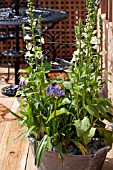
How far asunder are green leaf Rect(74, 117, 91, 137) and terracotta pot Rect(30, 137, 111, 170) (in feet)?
0.48

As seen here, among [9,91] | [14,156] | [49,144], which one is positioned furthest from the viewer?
[9,91]

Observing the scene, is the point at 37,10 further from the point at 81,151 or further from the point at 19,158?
the point at 81,151

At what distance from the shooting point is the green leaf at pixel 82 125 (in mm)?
2402

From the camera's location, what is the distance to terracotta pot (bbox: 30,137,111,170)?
246 centimetres

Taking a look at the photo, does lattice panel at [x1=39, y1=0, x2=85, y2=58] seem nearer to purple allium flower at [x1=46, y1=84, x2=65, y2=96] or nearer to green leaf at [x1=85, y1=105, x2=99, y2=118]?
purple allium flower at [x1=46, y1=84, x2=65, y2=96]

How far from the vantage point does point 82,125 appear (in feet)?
7.94

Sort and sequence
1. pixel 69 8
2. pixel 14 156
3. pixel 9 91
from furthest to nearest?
pixel 69 8
pixel 9 91
pixel 14 156

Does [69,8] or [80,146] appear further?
[69,8]

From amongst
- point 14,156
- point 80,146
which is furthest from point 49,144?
point 14,156

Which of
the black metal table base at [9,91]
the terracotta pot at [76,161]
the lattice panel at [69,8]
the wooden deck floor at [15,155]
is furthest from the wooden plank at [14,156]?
the lattice panel at [69,8]

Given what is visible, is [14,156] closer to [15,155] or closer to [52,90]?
[15,155]

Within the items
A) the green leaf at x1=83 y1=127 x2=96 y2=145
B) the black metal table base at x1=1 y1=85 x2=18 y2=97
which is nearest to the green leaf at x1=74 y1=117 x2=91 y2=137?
the green leaf at x1=83 y1=127 x2=96 y2=145

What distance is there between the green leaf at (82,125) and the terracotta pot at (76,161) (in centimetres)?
15

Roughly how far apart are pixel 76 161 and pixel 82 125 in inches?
8.5
